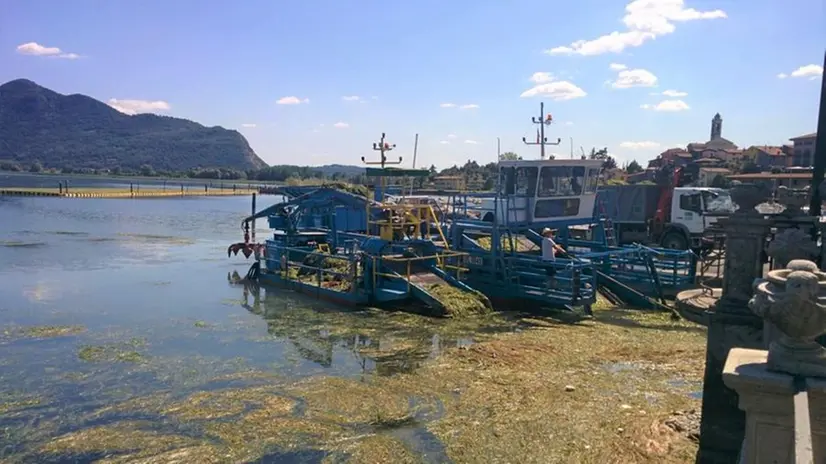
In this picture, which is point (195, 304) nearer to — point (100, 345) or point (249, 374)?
point (100, 345)

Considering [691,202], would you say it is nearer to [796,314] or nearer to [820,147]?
[820,147]

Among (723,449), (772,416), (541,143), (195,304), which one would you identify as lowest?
(195,304)

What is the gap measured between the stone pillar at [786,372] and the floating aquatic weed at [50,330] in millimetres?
12235

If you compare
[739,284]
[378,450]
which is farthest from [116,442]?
[739,284]

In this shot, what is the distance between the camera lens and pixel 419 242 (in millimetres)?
14984

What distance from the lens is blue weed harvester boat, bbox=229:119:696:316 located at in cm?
1366

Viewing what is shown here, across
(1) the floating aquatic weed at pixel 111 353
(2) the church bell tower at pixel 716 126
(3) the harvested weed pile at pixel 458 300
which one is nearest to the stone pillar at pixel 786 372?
(1) the floating aquatic weed at pixel 111 353

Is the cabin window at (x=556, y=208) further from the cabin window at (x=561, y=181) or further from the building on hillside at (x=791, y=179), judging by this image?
the building on hillside at (x=791, y=179)

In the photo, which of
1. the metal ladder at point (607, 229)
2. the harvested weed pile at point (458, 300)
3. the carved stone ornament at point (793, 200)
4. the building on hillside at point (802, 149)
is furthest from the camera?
the building on hillside at point (802, 149)

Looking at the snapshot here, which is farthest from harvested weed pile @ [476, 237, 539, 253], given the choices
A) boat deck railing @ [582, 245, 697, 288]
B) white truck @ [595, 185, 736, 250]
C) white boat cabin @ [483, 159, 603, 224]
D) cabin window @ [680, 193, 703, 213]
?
cabin window @ [680, 193, 703, 213]

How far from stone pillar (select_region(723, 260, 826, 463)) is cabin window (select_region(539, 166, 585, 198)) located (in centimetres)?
1237

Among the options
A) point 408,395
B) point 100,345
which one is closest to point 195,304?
point 100,345

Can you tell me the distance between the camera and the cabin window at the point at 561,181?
15336 mm

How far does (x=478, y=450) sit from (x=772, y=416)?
4.13 m
